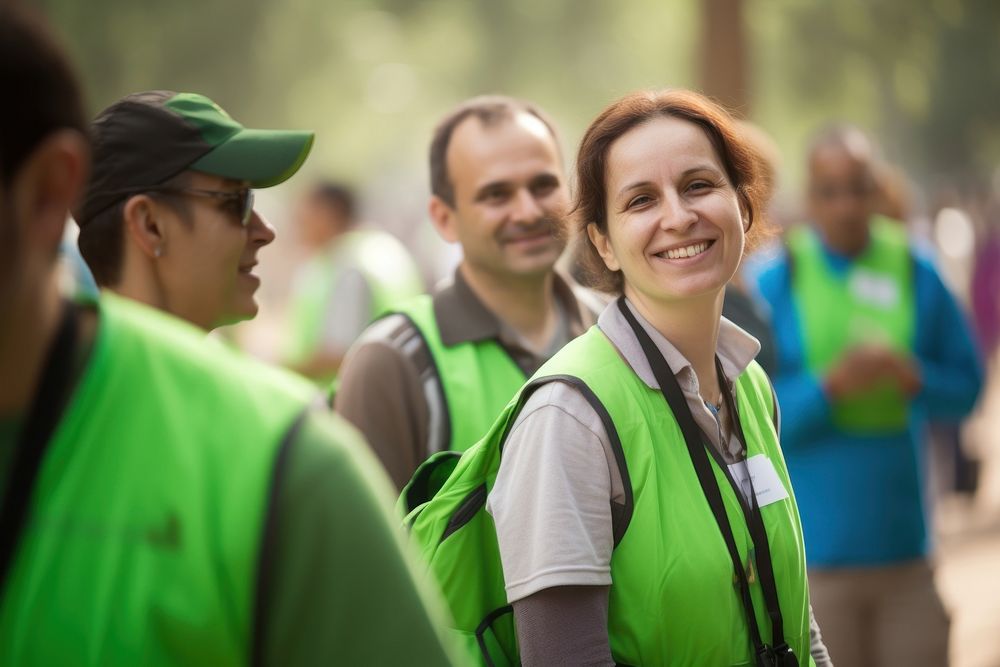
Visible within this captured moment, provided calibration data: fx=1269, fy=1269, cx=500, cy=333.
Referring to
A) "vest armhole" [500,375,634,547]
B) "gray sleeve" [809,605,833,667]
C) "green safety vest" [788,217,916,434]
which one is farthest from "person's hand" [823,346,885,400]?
"vest armhole" [500,375,634,547]

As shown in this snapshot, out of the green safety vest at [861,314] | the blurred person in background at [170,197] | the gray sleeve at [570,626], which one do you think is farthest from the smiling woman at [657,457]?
the green safety vest at [861,314]

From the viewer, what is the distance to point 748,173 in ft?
9.71

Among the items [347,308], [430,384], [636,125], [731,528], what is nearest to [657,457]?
[731,528]

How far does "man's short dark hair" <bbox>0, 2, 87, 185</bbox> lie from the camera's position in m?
1.41

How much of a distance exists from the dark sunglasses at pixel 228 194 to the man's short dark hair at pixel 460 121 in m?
1.34

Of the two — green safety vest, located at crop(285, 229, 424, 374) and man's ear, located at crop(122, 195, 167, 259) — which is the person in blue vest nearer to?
green safety vest, located at crop(285, 229, 424, 374)

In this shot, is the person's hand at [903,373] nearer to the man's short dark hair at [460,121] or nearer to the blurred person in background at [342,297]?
the man's short dark hair at [460,121]

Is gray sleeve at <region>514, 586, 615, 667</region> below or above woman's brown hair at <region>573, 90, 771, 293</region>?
below

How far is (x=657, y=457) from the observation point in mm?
2490

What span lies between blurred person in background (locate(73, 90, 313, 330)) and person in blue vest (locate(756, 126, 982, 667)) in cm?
297

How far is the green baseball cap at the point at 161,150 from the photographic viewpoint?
9.06 feet

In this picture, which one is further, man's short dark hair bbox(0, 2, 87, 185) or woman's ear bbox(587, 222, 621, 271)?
woman's ear bbox(587, 222, 621, 271)

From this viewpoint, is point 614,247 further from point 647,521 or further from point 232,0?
point 232,0

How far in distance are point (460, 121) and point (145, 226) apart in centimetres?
168
